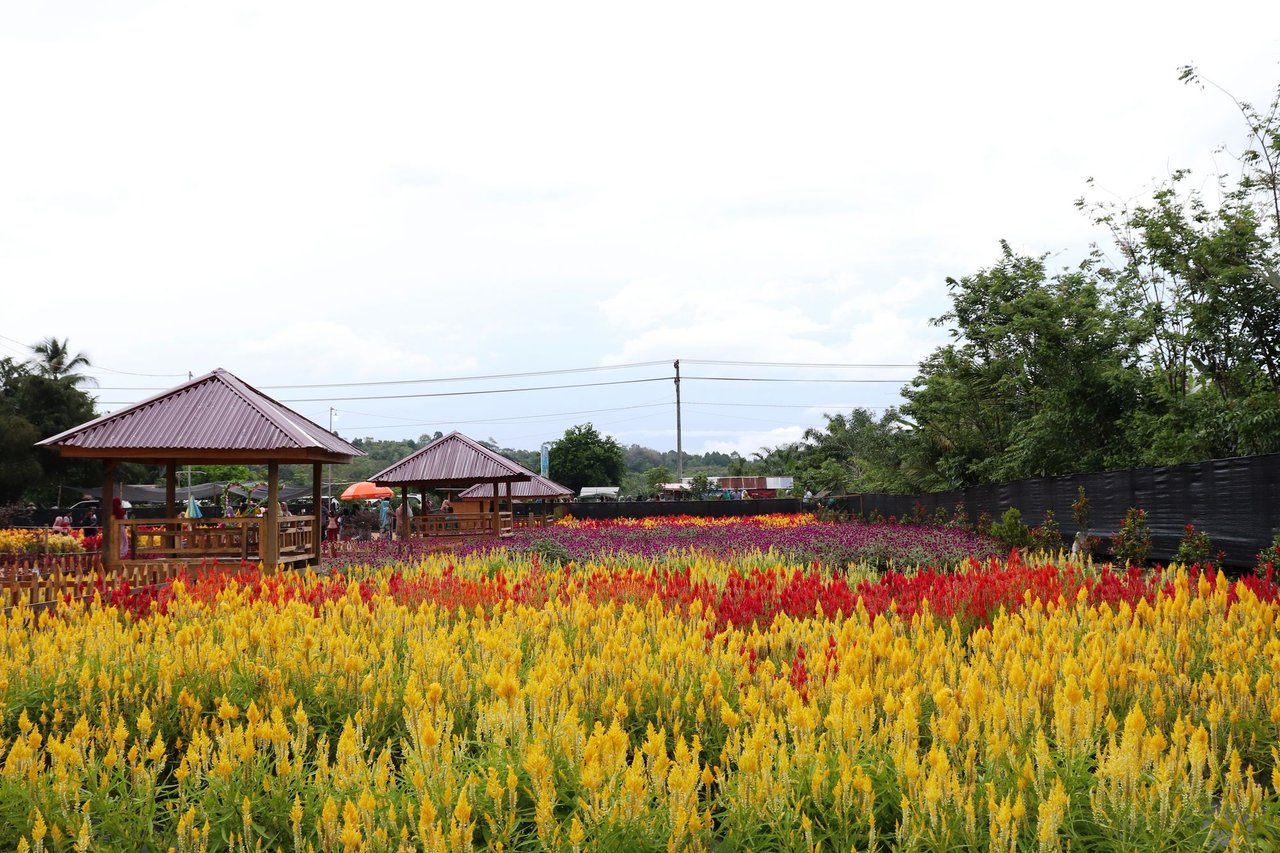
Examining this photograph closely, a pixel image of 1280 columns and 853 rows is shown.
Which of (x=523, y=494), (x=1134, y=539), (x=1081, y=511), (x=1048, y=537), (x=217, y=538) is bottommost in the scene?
(x=1048, y=537)

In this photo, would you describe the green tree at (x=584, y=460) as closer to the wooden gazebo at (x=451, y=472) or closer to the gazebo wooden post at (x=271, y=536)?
the wooden gazebo at (x=451, y=472)

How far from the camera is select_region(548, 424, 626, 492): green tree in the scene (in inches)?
2744

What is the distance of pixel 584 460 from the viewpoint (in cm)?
6956

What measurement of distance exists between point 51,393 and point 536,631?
1929 inches

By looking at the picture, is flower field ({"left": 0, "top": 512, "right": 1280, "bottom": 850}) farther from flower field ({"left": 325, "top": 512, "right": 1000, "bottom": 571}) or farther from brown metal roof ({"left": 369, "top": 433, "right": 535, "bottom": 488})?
brown metal roof ({"left": 369, "top": 433, "right": 535, "bottom": 488})

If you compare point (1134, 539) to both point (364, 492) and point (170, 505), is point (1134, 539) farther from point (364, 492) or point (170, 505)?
point (364, 492)

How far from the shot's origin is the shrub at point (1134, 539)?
13.3m

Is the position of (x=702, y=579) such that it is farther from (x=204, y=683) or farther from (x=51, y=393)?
(x=51, y=393)

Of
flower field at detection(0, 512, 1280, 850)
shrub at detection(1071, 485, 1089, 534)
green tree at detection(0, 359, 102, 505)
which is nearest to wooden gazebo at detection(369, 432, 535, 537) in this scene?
shrub at detection(1071, 485, 1089, 534)

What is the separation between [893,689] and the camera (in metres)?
3.95

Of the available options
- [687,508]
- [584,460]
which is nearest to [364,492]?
[687,508]

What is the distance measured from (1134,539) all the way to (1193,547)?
1.20 m

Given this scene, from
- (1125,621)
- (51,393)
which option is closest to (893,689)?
(1125,621)

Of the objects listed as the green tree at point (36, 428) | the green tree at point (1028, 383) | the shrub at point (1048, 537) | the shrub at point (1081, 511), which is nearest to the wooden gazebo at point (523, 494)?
the green tree at point (1028, 383)
